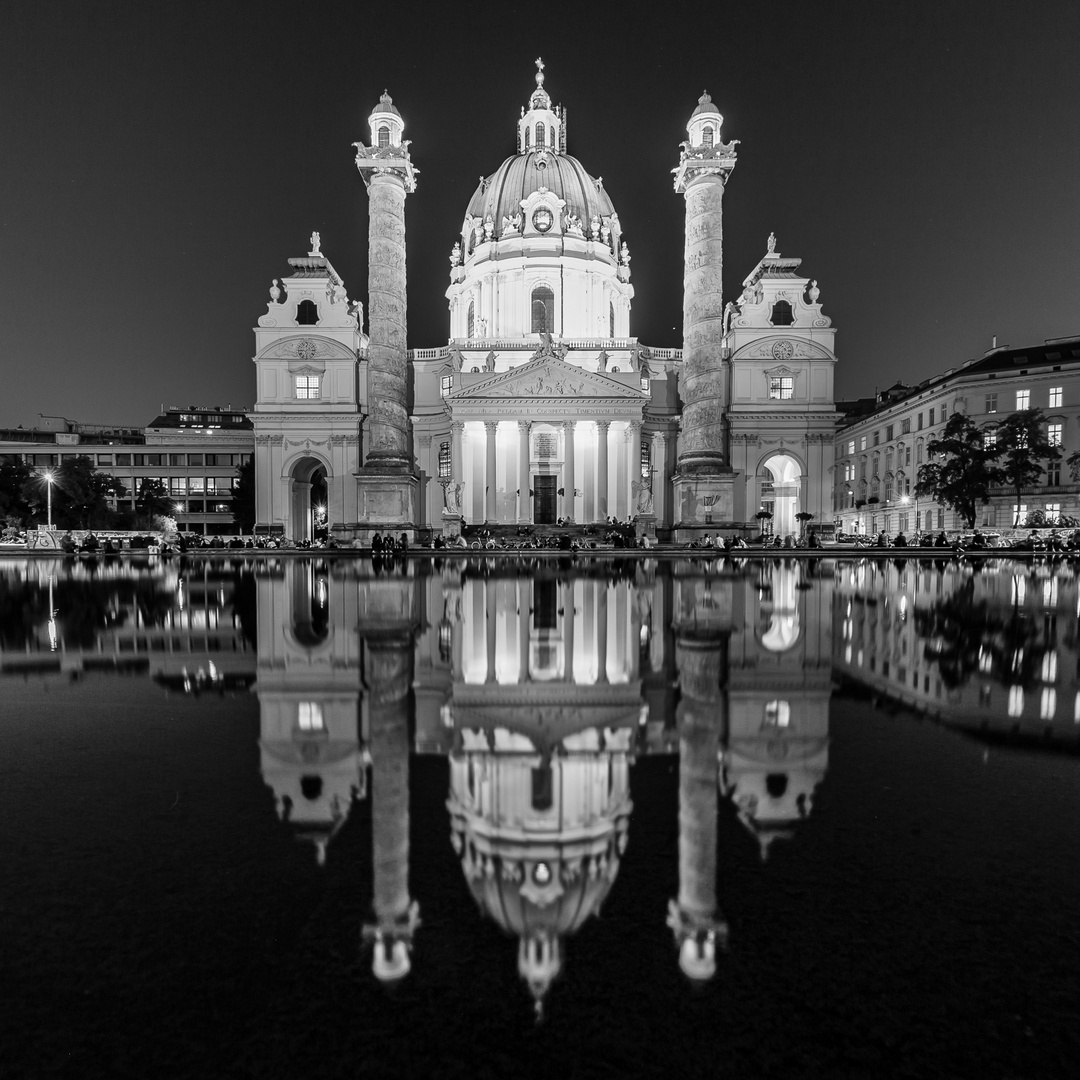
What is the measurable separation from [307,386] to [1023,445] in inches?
2213

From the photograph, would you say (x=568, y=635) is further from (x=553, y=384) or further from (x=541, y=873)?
(x=553, y=384)

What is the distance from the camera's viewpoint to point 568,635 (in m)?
8.91

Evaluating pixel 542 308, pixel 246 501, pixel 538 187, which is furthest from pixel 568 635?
pixel 246 501

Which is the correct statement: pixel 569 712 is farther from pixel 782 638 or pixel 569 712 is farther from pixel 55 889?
pixel 782 638

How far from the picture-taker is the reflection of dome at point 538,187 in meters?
72.4

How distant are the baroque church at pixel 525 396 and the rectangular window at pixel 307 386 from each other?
0.10 m

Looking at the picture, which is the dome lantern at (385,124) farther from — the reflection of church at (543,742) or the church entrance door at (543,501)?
the reflection of church at (543,742)

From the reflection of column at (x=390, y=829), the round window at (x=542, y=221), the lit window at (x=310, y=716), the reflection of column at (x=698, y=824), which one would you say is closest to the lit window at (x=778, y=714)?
the reflection of column at (x=698, y=824)

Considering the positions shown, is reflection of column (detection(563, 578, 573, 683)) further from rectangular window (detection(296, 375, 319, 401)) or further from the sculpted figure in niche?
rectangular window (detection(296, 375, 319, 401))

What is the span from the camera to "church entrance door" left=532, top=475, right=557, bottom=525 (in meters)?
57.7

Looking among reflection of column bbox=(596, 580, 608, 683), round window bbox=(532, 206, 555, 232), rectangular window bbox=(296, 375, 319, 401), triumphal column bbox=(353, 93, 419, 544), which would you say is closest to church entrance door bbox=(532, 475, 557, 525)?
triumphal column bbox=(353, 93, 419, 544)

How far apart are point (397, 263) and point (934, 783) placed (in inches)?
1808

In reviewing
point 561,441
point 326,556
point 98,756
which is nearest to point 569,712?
point 98,756

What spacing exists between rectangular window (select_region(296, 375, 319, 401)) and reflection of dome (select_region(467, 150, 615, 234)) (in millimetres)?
26163
